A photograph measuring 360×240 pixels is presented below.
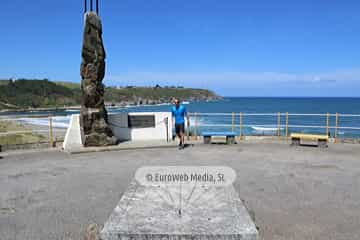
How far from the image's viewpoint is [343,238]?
3.65m

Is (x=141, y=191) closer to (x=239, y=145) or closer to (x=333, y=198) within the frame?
(x=333, y=198)

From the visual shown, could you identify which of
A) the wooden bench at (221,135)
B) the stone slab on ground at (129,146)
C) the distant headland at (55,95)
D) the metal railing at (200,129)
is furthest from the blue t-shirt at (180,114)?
the distant headland at (55,95)

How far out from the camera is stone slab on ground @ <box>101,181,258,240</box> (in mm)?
2184

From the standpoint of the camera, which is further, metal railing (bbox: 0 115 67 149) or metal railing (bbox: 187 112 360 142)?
metal railing (bbox: 187 112 360 142)

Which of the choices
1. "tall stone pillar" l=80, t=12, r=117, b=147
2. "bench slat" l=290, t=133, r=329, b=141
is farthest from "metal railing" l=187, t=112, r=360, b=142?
"tall stone pillar" l=80, t=12, r=117, b=147

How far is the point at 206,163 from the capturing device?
25.7 ft

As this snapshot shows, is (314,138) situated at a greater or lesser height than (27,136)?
greater

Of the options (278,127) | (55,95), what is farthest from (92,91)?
(55,95)

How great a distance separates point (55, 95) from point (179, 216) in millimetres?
123610

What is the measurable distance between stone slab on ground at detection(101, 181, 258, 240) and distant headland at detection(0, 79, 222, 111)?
73.0m

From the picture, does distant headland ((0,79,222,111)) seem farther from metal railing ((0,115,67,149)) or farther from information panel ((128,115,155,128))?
information panel ((128,115,155,128))

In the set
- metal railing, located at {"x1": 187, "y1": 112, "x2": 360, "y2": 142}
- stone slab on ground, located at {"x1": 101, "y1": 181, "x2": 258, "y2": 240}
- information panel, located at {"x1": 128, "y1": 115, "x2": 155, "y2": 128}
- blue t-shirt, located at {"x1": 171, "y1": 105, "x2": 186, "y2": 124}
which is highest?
blue t-shirt, located at {"x1": 171, "y1": 105, "x2": 186, "y2": 124}

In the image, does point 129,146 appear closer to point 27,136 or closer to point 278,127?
point 278,127

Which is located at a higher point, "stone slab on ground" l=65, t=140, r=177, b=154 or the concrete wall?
the concrete wall
